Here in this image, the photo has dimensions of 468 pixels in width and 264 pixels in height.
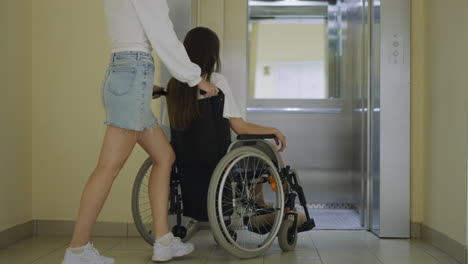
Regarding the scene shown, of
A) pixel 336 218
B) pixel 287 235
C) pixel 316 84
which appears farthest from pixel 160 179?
pixel 316 84

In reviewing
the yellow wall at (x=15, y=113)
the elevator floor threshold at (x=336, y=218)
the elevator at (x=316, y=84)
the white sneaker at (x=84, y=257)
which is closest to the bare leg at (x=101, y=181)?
the white sneaker at (x=84, y=257)

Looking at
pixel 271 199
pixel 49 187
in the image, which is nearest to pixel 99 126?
pixel 49 187

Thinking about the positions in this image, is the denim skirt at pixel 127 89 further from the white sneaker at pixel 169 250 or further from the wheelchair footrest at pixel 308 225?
the wheelchair footrest at pixel 308 225

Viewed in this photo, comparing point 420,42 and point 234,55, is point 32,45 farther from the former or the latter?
point 420,42

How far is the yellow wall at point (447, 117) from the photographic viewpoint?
258 centimetres

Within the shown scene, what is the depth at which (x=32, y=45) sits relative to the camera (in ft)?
10.5

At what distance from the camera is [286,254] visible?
2.69 metres

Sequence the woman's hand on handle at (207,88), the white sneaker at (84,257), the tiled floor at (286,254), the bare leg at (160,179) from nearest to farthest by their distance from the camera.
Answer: the white sneaker at (84,257) → the woman's hand on handle at (207,88) → the bare leg at (160,179) → the tiled floor at (286,254)

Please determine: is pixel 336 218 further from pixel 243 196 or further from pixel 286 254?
pixel 243 196

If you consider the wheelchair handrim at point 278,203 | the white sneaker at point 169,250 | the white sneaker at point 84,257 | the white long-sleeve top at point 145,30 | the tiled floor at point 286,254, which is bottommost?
the tiled floor at point 286,254

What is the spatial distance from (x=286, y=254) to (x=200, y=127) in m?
0.72

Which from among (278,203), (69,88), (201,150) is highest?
(69,88)

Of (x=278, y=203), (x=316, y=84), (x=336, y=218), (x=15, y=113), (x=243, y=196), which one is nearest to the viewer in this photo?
(x=243, y=196)

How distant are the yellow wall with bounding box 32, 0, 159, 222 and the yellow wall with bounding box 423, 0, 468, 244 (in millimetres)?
1491
